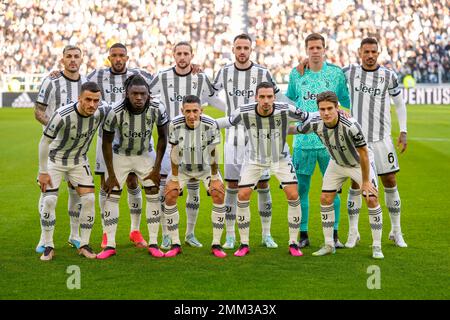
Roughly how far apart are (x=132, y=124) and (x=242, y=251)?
5.81ft

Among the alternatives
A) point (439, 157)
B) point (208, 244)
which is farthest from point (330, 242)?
point (439, 157)

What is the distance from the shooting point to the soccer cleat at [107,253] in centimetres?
885

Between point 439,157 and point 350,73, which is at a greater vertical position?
point 350,73

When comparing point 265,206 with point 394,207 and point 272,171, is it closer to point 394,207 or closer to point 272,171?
point 272,171

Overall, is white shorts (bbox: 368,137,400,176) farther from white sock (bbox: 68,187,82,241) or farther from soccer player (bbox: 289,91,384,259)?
white sock (bbox: 68,187,82,241)

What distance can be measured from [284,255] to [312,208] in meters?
3.56

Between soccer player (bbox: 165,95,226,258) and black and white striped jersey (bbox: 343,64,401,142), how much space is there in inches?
64.9

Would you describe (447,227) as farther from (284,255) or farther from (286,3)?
(286,3)

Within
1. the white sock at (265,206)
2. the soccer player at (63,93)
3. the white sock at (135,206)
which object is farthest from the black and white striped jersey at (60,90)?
the white sock at (265,206)

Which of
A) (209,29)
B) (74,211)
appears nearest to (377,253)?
(74,211)

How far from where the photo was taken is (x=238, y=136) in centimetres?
969

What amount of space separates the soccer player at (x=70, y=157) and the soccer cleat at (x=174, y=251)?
0.76m

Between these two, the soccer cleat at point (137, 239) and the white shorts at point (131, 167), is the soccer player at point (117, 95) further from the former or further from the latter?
the white shorts at point (131, 167)

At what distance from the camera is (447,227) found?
10.6 m
